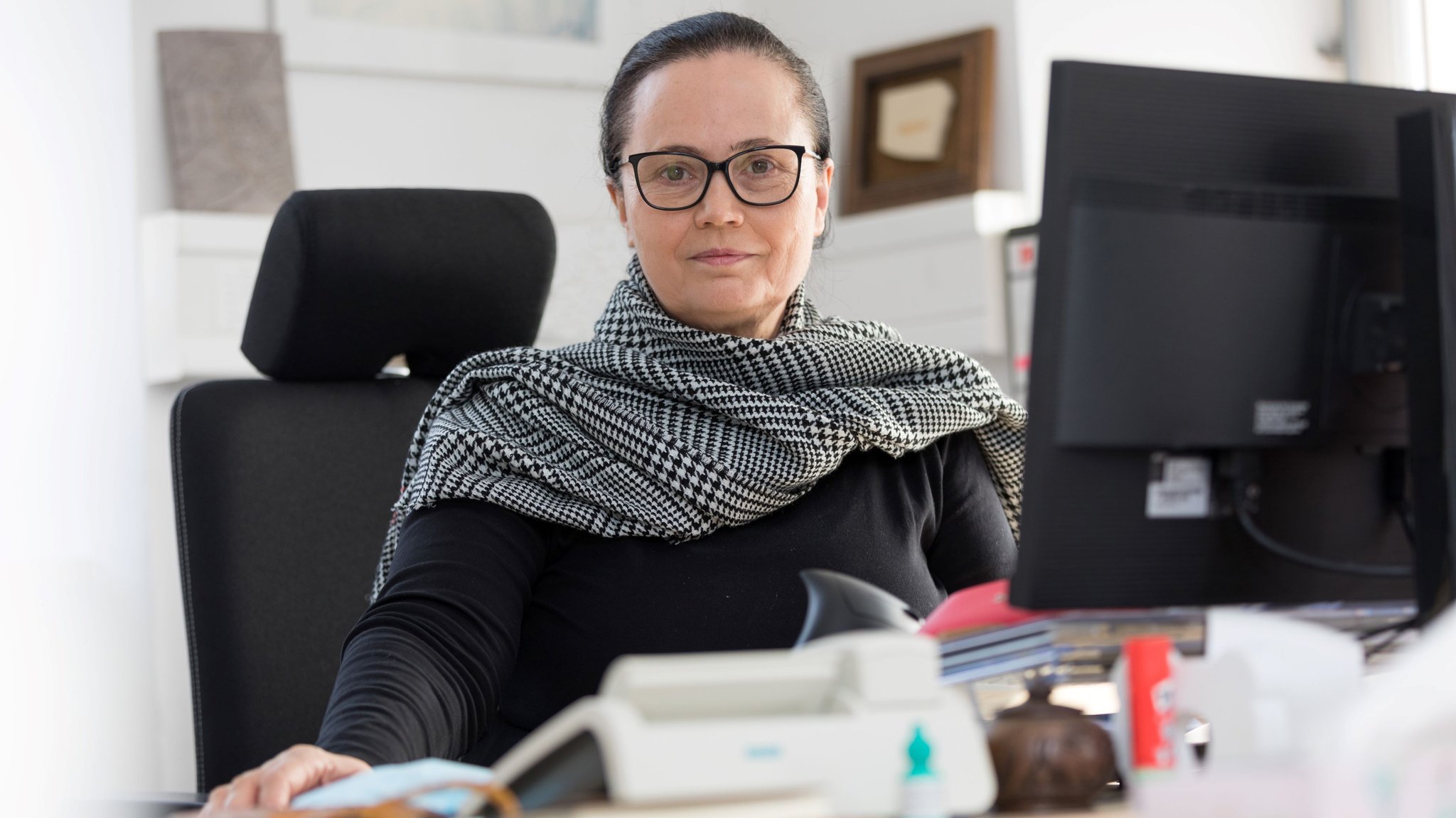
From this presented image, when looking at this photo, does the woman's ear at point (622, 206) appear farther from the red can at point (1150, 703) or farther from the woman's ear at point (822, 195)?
the red can at point (1150, 703)

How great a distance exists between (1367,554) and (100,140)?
8.35 feet

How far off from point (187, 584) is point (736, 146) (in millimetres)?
762

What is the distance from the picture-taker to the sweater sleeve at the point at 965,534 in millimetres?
1630

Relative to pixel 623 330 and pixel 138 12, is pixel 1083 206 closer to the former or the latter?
pixel 623 330

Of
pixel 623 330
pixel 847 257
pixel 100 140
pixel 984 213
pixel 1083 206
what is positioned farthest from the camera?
pixel 847 257

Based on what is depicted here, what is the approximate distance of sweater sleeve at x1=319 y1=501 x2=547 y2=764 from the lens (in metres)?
1.14

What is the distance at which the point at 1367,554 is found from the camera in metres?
0.92

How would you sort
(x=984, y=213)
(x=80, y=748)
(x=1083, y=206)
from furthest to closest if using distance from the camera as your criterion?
(x=984, y=213), (x=80, y=748), (x=1083, y=206)

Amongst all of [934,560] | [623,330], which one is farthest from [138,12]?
[934,560]

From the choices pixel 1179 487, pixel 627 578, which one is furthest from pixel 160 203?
pixel 1179 487

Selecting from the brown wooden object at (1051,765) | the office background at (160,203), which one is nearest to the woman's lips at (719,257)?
the office background at (160,203)

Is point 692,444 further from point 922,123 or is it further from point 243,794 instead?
point 922,123

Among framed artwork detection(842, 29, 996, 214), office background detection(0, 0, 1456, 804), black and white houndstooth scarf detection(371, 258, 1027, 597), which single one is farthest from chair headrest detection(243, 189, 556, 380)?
framed artwork detection(842, 29, 996, 214)

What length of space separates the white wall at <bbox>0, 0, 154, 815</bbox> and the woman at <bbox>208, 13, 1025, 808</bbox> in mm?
1297
